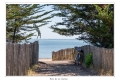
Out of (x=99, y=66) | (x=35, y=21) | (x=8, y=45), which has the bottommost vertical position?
(x=99, y=66)

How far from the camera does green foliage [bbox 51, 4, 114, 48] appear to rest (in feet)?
43.7

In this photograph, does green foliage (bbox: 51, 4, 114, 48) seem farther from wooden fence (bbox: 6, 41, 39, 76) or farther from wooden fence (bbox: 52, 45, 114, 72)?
wooden fence (bbox: 6, 41, 39, 76)

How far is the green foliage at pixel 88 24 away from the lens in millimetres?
13328

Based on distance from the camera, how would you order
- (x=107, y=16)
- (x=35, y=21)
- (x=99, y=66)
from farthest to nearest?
(x=35, y=21), (x=99, y=66), (x=107, y=16)

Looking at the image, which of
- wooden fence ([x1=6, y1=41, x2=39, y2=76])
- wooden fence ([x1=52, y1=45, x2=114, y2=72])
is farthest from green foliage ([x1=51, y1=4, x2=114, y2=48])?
wooden fence ([x1=6, y1=41, x2=39, y2=76])

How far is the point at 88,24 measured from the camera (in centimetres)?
1463

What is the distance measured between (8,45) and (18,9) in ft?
12.2

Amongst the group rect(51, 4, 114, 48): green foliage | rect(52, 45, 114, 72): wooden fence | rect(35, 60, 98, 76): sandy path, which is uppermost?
rect(51, 4, 114, 48): green foliage

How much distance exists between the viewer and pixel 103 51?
42.1ft

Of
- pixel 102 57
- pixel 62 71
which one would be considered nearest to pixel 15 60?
pixel 62 71

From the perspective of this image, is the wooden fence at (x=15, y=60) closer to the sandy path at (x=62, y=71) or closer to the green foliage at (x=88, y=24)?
the sandy path at (x=62, y=71)
